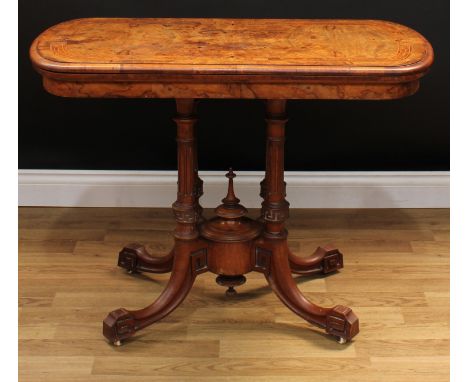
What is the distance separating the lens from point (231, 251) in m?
2.82

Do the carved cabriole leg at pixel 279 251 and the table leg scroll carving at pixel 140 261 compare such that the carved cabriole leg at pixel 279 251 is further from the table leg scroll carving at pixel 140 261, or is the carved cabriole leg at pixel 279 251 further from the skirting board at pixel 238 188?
the skirting board at pixel 238 188

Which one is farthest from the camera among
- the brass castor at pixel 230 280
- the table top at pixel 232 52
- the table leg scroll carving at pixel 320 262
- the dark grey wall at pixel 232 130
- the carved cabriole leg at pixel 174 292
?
the dark grey wall at pixel 232 130

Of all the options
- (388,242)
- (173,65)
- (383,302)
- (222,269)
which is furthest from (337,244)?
(173,65)

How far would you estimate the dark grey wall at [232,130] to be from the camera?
353 cm

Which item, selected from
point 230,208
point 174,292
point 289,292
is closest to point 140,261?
point 174,292

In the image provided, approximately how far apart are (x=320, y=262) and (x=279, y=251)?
0.36 meters

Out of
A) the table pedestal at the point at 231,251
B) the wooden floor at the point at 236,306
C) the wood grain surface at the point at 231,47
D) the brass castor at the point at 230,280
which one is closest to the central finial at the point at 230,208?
the table pedestal at the point at 231,251

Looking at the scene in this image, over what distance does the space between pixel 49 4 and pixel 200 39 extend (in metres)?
1.02

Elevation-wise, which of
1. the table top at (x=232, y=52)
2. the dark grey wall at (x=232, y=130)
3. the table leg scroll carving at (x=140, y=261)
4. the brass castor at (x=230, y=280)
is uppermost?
the table top at (x=232, y=52)

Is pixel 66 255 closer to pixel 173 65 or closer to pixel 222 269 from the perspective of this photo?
pixel 222 269

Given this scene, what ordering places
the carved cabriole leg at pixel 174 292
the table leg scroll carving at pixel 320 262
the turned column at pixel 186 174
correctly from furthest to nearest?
the table leg scroll carving at pixel 320 262, the carved cabriole leg at pixel 174 292, the turned column at pixel 186 174

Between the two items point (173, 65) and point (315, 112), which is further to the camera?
point (315, 112)

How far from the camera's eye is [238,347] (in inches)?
108

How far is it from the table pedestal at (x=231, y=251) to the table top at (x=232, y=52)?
0.91ft
